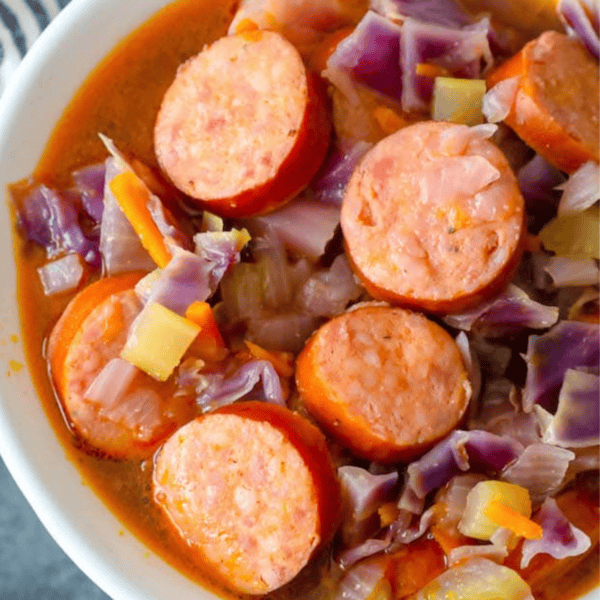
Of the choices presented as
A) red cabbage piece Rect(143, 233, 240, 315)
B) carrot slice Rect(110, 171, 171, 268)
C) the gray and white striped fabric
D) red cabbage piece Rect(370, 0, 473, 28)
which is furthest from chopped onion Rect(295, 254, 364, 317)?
the gray and white striped fabric

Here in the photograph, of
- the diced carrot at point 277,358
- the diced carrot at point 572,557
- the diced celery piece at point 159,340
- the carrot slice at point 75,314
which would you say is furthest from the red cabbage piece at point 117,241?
the diced carrot at point 572,557

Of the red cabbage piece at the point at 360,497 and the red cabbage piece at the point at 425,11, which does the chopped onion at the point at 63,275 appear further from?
the red cabbage piece at the point at 425,11

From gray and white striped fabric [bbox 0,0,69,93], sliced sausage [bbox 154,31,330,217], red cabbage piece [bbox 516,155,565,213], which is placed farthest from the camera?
gray and white striped fabric [bbox 0,0,69,93]

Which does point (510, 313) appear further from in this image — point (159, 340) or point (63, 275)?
point (63, 275)

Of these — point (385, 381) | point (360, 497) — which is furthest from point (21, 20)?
point (360, 497)

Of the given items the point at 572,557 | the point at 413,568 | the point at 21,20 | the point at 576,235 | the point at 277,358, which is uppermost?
the point at 21,20

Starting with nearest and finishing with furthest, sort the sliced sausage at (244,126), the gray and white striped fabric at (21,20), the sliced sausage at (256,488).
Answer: the sliced sausage at (256,488), the sliced sausage at (244,126), the gray and white striped fabric at (21,20)

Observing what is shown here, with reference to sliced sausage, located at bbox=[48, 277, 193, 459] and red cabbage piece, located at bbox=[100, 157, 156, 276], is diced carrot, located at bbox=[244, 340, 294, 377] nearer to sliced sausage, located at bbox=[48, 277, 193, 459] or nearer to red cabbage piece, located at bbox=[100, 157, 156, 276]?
sliced sausage, located at bbox=[48, 277, 193, 459]
